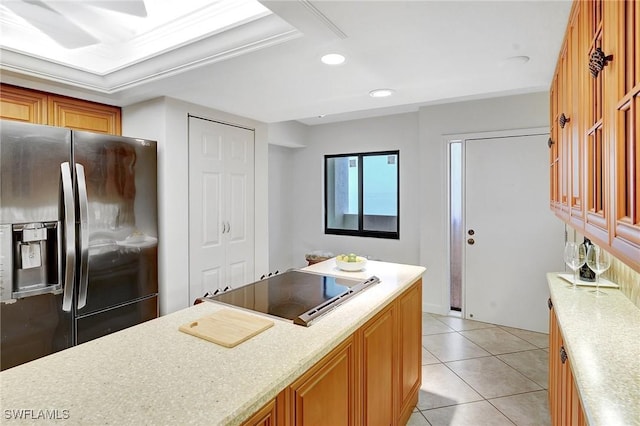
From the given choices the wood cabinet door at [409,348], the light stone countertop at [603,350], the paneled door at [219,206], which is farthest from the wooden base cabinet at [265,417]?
the paneled door at [219,206]

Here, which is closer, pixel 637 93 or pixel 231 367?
pixel 637 93

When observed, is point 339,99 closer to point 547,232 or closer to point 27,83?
point 27,83

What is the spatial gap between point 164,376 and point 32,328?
4.57 feet

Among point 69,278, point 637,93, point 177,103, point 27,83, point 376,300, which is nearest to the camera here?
point 637,93

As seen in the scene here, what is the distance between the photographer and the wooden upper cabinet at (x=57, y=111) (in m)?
2.15

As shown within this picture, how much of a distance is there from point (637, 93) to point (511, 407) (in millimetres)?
2368

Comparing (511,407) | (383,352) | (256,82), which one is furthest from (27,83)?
(511,407)

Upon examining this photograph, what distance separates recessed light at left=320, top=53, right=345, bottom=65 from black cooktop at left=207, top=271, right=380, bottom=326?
51.2 inches

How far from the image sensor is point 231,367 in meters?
1.06

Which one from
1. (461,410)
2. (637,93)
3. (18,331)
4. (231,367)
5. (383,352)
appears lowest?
(461,410)

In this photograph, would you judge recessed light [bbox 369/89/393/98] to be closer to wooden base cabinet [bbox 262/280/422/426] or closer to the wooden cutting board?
wooden base cabinet [bbox 262/280/422/426]

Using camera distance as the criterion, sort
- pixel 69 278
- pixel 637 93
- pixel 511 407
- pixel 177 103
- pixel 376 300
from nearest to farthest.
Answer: pixel 637 93 → pixel 376 300 → pixel 69 278 → pixel 511 407 → pixel 177 103

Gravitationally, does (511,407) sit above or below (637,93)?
below

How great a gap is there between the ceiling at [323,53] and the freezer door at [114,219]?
1.60ft
